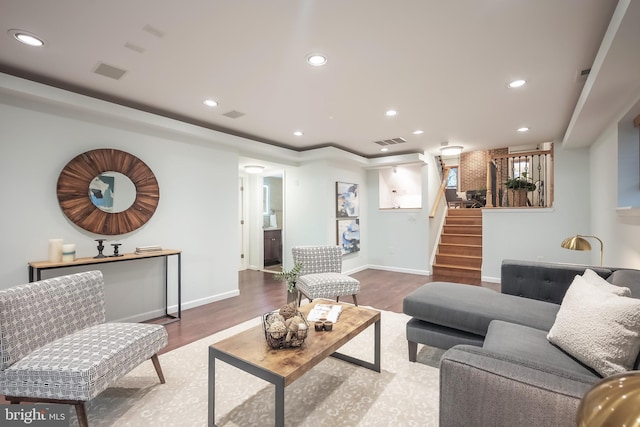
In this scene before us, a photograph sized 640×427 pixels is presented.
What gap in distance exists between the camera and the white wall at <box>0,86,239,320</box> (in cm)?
275

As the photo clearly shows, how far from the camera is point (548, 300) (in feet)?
8.93

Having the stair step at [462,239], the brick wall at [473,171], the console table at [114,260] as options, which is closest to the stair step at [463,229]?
the stair step at [462,239]

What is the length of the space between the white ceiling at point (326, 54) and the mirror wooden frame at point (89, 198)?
0.68 meters

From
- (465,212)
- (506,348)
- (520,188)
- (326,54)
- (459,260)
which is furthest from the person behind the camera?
(465,212)

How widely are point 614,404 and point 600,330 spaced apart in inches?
64.1

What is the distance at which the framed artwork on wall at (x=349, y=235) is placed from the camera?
600 centimetres

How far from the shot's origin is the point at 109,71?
2631 mm

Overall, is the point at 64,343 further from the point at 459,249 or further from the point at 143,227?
the point at 459,249

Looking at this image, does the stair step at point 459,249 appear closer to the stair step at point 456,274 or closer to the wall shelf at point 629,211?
the stair step at point 456,274

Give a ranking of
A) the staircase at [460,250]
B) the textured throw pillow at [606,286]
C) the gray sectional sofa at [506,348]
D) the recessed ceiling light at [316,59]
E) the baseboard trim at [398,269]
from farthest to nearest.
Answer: the baseboard trim at [398,269], the staircase at [460,250], the recessed ceiling light at [316,59], the textured throw pillow at [606,286], the gray sectional sofa at [506,348]

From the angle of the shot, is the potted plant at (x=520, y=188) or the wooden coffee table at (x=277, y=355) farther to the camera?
the potted plant at (x=520, y=188)

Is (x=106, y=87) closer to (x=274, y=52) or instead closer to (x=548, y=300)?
(x=274, y=52)

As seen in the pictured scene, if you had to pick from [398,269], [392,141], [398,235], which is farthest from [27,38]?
[398,269]

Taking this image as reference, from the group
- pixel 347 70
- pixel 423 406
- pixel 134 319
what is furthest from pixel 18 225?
pixel 423 406
